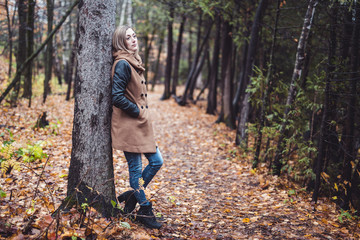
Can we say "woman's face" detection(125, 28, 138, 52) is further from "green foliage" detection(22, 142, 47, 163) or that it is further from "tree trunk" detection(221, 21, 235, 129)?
"tree trunk" detection(221, 21, 235, 129)

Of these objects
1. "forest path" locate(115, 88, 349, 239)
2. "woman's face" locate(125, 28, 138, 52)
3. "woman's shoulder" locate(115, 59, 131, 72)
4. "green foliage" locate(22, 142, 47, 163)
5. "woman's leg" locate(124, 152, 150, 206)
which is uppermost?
"woman's face" locate(125, 28, 138, 52)

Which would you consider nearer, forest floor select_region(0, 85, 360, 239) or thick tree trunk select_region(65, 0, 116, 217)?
forest floor select_region(0, 85, 360, 239)

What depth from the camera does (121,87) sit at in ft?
9.96

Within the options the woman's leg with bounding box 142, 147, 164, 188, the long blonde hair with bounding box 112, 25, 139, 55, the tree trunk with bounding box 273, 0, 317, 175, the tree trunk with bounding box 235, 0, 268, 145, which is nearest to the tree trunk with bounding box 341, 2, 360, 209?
the tree trunk with bounding box 273, 0, 317, 175

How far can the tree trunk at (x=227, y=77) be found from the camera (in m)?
11.9

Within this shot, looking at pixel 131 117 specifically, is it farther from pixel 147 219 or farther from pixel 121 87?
pixel 147 219

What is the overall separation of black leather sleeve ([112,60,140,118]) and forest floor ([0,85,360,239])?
100 cm

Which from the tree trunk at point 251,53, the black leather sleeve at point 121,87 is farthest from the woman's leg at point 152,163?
the tree trunk at point 251,53

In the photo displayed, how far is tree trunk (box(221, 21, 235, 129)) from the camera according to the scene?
39.1ft

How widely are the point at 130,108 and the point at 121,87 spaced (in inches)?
10.5

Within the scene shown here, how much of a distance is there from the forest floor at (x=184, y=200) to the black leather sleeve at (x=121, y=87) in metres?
1.00

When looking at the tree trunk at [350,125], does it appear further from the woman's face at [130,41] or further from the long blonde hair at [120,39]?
the long blonde hair at [120,39]

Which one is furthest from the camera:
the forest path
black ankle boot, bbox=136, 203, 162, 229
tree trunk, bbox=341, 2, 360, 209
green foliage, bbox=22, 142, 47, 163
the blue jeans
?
green foliage, bbox=22, 142, 47, 163

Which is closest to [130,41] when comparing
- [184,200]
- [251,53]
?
[184,200]
